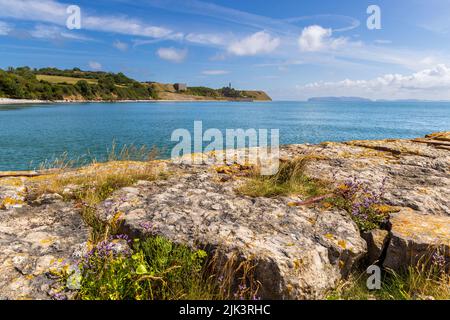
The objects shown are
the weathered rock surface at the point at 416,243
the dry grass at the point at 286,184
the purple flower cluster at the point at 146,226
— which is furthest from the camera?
the dry grass at the point at 286,184

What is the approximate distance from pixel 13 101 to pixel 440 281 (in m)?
172

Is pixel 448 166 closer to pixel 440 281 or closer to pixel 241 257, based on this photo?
pixel 440 281

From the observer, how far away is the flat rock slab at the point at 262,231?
119 inches

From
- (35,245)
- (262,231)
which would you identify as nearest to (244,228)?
(262,231)

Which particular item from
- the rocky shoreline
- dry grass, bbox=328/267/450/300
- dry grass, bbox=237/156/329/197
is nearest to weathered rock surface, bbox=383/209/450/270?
the rocky shoreline

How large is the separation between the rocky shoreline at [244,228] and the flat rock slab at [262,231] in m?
0.01

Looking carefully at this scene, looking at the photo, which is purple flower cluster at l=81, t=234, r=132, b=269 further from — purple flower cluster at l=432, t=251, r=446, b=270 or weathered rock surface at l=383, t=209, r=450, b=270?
purple flower cluster at l=432, t=251, r=446, b=270

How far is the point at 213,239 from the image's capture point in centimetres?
332

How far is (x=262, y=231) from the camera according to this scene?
3.54 meters

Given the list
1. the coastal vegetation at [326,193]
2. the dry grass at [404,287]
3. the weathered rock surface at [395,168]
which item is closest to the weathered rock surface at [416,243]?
the dry grass at [404,287]

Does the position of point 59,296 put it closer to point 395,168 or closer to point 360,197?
point 360,197

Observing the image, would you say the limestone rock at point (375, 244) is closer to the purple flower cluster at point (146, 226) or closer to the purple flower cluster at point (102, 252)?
the purple flower cluster at point (146, 226)

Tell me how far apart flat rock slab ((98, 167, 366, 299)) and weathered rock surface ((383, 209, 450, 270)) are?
0.39m

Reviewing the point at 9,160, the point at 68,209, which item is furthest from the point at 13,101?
the point at 68,209
